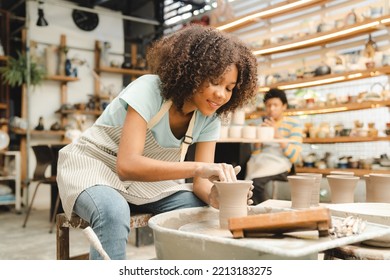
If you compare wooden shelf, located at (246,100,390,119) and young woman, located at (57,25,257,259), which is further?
wooden shelf, located at (246,100,390,119)

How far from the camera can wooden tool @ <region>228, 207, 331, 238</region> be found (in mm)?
977

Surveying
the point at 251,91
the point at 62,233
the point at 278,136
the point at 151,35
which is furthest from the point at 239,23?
the point at 62,233

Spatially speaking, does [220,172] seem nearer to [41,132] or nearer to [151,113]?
[151,113]

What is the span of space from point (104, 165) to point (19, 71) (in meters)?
4.85

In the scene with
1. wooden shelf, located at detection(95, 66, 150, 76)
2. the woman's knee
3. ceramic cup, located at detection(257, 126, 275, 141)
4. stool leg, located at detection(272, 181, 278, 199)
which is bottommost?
stool leg, located at detection(272, 181, 278, 199)

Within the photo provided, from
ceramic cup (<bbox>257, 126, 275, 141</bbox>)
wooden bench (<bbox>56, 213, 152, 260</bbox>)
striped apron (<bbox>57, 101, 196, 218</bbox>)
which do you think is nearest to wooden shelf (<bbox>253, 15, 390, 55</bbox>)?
ceramic cup (<bbox>257, 126, 275, 141</bbox>)

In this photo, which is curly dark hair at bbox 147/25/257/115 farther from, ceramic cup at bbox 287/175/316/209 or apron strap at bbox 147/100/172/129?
ceramic cup at bbox 287/175/316/209

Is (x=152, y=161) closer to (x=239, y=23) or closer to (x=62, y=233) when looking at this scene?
(x=62, y=233)

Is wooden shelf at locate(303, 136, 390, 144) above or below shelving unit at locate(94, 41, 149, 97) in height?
below

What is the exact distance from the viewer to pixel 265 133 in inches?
144

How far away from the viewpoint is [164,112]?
1.52 meters

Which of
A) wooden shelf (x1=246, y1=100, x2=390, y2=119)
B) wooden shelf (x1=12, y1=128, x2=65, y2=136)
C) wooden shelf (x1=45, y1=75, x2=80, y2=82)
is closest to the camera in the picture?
wooden shelf (x1=246, y1=100, x2=390, y2=119)

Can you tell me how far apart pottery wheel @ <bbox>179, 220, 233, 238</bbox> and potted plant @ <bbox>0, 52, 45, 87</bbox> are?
16.8 ft

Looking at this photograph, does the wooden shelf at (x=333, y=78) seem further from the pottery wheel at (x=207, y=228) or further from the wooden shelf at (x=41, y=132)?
the pottery wheel at (x=207, y=228)
